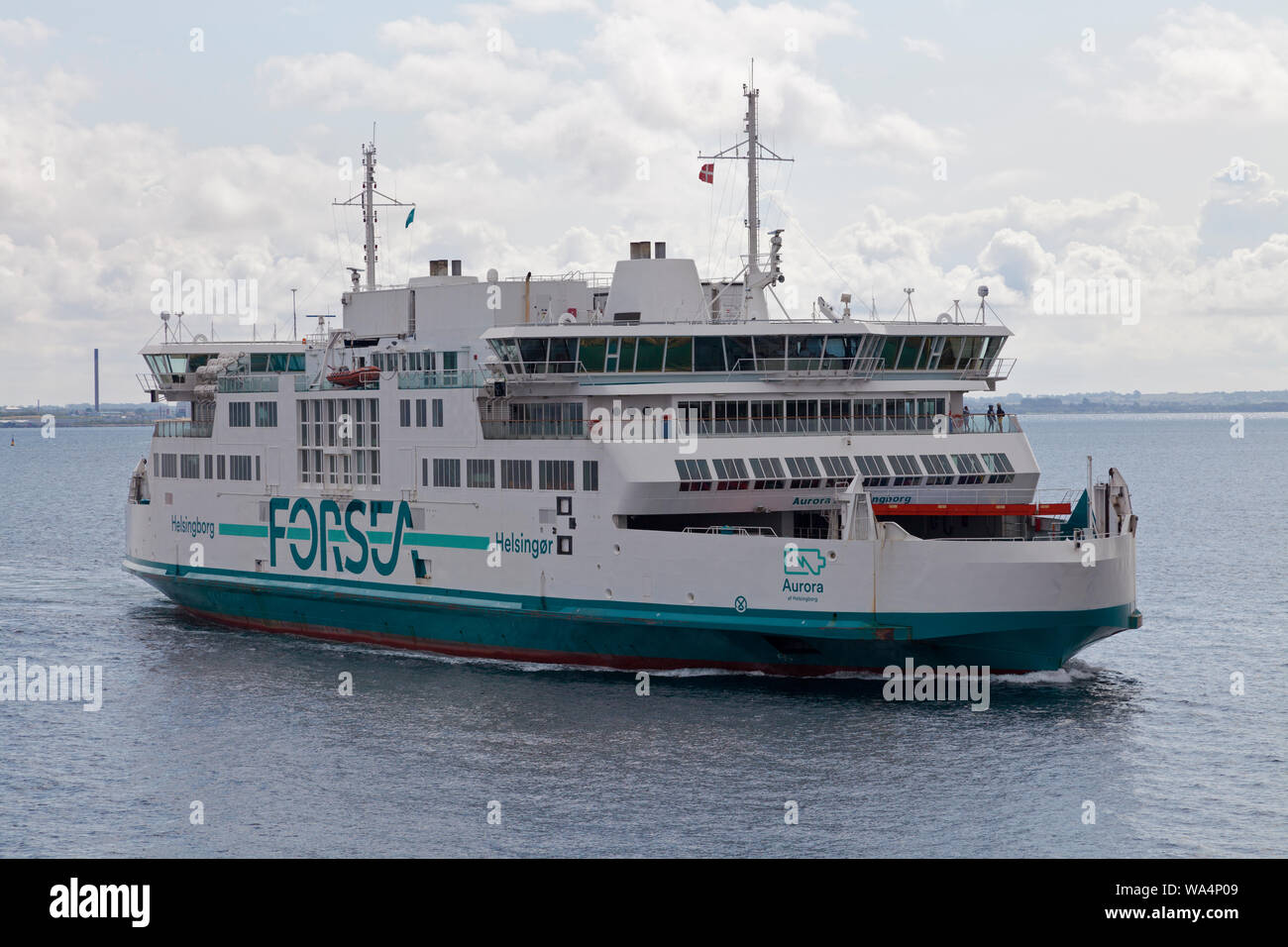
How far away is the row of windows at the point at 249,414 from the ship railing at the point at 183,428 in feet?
5.53

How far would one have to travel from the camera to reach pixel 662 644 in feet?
122

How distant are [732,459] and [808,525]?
292 centimetres

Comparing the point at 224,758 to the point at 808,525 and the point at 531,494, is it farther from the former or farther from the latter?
the point at 808,525

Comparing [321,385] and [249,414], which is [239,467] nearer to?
[249,414]

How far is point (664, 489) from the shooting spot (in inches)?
1430

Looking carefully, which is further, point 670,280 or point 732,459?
point 670,280

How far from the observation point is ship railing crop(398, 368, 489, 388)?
4019 cm

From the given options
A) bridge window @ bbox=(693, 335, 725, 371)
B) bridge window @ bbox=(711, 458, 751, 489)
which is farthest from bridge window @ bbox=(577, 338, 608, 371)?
bridge window @ bbox=(711, 458, 751, 489)

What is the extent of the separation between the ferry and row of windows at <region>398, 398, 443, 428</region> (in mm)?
66

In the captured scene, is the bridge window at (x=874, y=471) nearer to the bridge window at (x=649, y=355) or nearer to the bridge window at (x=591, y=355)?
the bridge window at (x=649, y=355)

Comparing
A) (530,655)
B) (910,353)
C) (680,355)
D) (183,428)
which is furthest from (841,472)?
(183,428)

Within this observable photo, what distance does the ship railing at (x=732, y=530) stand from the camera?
36.0 meters
